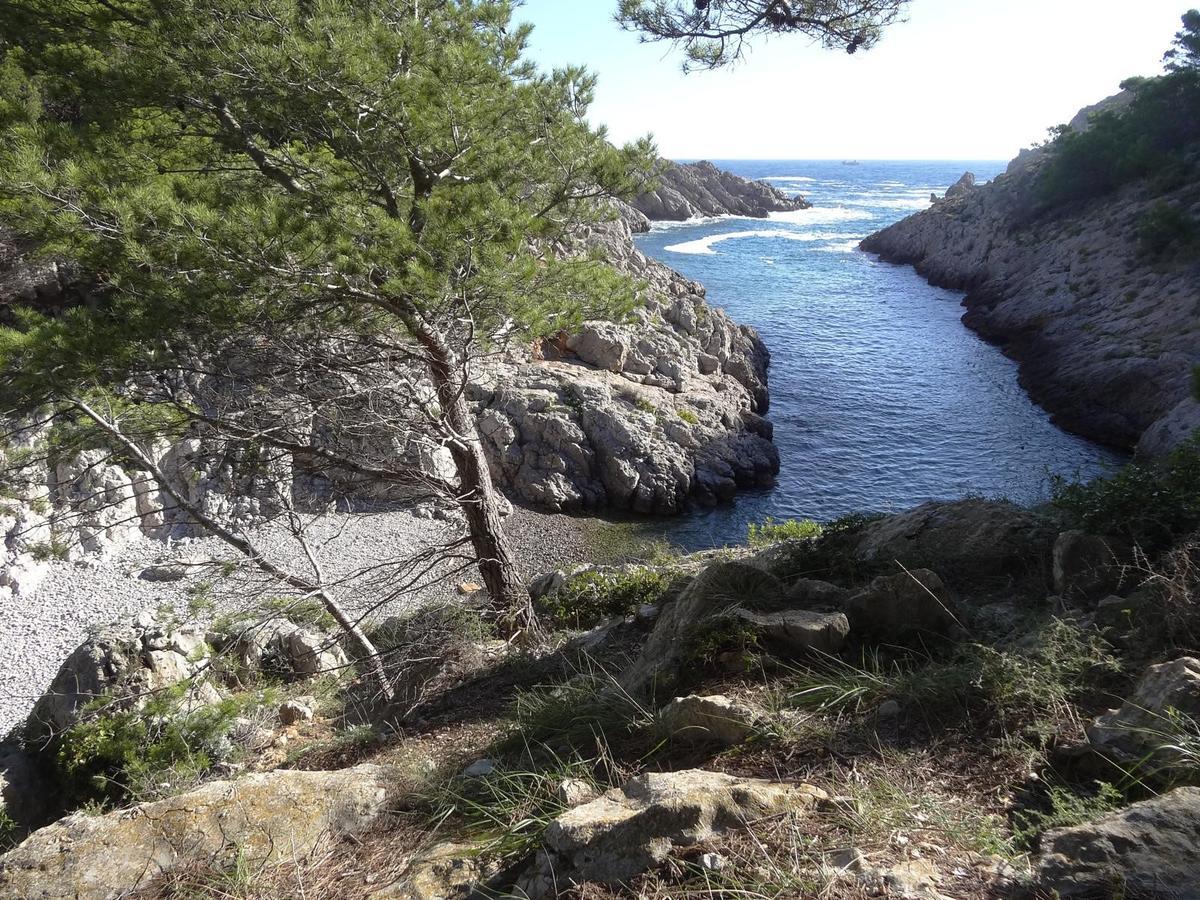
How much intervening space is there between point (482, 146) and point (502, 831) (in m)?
5.64

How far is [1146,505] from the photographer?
5.13 meters

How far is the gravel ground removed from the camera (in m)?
12.4

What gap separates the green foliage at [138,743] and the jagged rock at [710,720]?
457cm

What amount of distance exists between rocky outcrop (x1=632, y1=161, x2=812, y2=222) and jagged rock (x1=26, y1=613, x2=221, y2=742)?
73981 mm

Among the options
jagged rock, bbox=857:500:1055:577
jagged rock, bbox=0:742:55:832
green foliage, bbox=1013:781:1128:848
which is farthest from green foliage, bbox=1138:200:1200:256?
jagged rock, bbox=0:742:55:832

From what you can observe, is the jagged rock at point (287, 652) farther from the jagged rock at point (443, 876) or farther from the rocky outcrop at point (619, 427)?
the rocky outcrop at point (619, 427)

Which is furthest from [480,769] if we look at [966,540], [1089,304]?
[1089,304]

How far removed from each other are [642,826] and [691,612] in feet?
7.86

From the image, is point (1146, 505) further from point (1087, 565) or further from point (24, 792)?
point (24, 792)

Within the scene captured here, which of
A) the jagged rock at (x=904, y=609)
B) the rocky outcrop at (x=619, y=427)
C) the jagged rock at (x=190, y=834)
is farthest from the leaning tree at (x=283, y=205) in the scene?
the rocky outcrop at (x=619, y=427)

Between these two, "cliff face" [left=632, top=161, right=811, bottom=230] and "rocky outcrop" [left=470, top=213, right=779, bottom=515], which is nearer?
"rocky outcrop" [left=470, top=213, right=779, bottom=515]

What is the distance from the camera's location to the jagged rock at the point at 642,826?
8.71 feet

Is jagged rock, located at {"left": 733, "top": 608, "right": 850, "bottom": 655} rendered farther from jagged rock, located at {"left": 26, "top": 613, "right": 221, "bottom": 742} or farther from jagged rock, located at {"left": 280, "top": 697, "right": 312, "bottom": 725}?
jagged rock, located at {"left": 26, "top": 613, "right": 221, "bottom": 742}

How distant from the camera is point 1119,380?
23.0m
